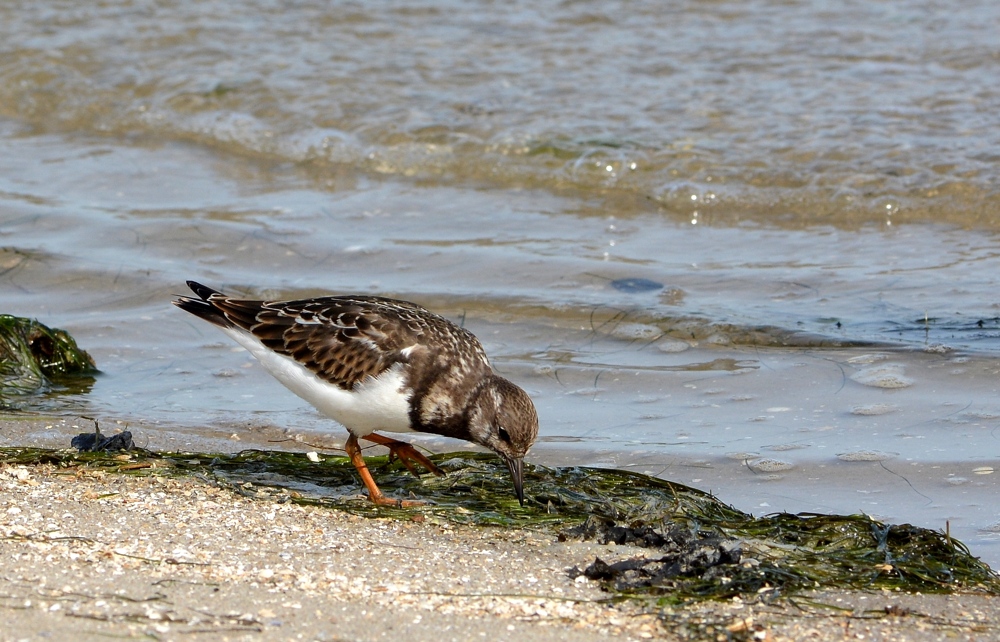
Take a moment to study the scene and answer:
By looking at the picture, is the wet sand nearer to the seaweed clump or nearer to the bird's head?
the bird's head

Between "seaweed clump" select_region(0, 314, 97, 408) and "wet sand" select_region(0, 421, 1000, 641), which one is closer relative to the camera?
"wet sand" select_region(0, 421, 1000, 641)

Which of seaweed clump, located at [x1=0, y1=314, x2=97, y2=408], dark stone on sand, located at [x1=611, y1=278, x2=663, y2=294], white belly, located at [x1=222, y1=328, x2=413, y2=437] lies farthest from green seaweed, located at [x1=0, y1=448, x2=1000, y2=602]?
dark stone on sand, located at [x1=611, y1=278, x2=663, y2=294]

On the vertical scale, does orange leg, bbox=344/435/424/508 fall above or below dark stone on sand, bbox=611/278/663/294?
below

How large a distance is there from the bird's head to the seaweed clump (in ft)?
6.08

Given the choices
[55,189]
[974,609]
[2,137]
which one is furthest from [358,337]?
[2,137]

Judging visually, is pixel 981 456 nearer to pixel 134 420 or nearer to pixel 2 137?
pixel 134 420

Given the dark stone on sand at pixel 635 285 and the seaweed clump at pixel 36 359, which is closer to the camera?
the seaweed clump at pixel 36 359

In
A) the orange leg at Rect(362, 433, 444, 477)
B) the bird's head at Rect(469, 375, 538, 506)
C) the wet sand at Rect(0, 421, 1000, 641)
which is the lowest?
the orange leg at Rect(362, 433, 444, 477)

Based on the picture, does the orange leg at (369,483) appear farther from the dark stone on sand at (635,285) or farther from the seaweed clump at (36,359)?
the dark stone on sand at (635,285)

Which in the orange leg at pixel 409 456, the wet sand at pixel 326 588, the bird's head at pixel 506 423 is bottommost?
the orange leg at pixel 409 456

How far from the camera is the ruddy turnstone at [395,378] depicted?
370 centimetres

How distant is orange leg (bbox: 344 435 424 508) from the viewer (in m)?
3.62

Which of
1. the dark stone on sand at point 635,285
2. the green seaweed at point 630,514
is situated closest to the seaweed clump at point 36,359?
the green seaweed at point 630,514

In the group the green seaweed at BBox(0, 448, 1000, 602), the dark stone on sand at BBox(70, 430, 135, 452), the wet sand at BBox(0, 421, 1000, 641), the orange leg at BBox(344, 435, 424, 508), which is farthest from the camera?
the dark stone on sand at BBox(70, 430, 135, 452)
